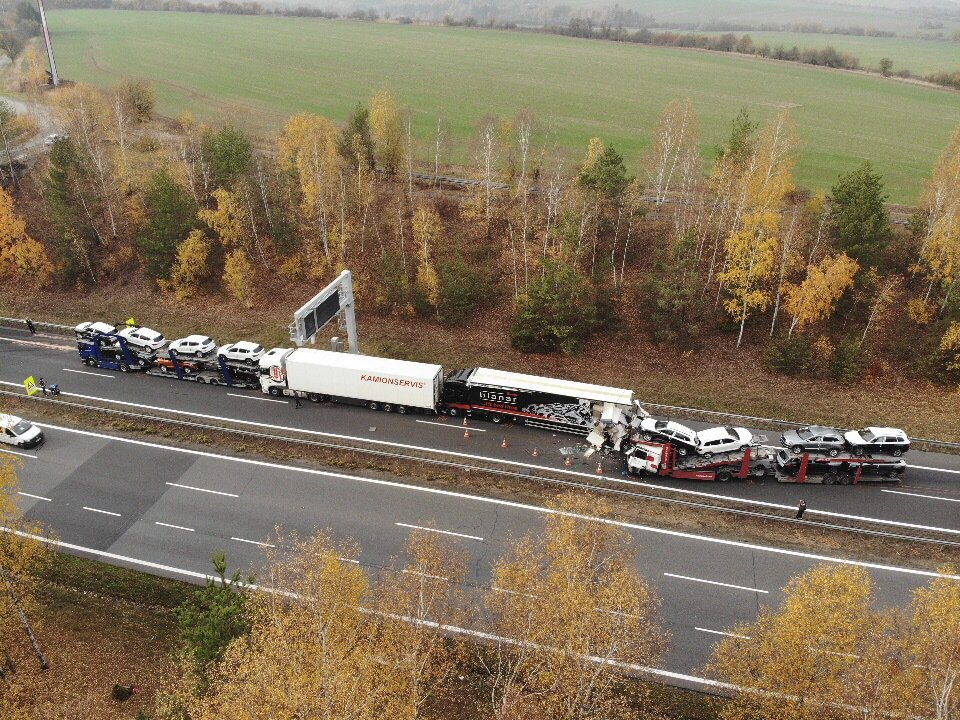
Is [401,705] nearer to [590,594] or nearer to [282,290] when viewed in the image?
[590,594]

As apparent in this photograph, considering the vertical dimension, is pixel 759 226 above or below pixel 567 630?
above

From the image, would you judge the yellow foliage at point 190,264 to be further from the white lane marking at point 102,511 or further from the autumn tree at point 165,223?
the white lane marking at point 102,511

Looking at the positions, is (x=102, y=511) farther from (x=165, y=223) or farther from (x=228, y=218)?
(x=228, y=218)

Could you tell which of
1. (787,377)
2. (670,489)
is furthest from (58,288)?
(787,377)

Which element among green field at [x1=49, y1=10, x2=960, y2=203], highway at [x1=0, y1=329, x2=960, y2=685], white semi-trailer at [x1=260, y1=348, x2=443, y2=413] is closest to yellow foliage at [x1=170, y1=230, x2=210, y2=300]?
white semi-trailer at [x1=260, y1=348, x2=443, y2=413]

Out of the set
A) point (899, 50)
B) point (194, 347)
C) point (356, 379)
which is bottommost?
point (194, 347)

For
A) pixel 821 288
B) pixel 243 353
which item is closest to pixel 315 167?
pixel 243 353

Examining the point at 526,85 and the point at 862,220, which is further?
the point at 526,85
